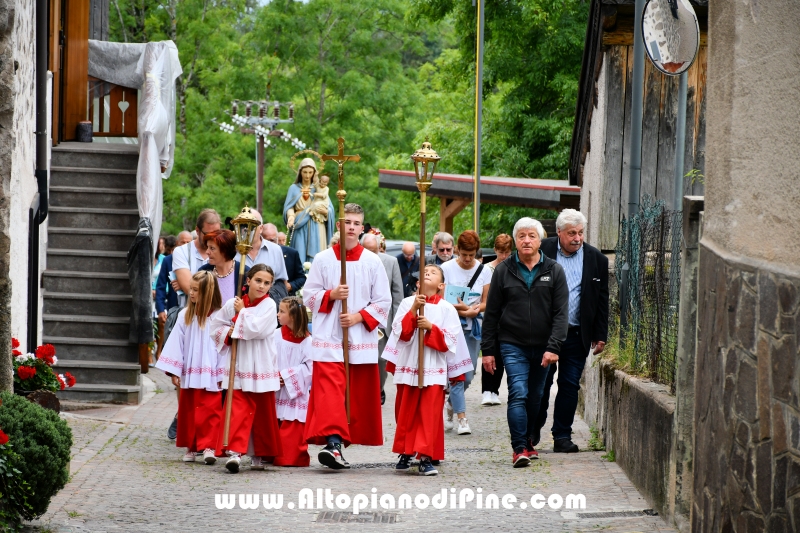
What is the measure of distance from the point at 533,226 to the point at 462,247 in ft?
10.7

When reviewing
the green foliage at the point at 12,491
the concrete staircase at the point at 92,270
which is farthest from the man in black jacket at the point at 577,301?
the concrete staircase at the point at 92,270

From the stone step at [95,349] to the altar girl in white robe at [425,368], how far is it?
192 inches

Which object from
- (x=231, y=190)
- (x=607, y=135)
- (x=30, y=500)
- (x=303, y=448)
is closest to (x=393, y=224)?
(x=231, y=190)

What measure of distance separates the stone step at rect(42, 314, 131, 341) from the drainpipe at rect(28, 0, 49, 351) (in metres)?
1.69

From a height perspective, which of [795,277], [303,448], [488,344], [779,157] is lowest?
[303,448]

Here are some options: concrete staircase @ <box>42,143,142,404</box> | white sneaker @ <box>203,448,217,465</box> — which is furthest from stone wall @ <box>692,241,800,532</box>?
concrete staircase @ <box>42,143,142,404</box>

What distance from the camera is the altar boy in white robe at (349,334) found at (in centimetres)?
937

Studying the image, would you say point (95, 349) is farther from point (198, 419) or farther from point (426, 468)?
point (426, 468)

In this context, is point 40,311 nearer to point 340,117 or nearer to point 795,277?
point 795,277

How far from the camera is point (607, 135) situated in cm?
1354

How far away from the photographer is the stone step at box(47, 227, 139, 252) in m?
14.3

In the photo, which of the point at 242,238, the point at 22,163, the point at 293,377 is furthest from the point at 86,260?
the point at 293,377

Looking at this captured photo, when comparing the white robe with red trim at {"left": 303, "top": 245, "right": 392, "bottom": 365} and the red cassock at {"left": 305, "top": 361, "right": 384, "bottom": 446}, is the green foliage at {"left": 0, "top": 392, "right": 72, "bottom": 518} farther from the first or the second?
the white robe with red trim at {"left": 303, "top": 245, "right": 392, "bottom": 365}

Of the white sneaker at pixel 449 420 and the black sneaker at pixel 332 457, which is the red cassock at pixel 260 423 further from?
the white sneaker at pixel 449 420
